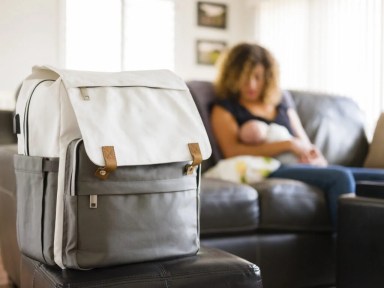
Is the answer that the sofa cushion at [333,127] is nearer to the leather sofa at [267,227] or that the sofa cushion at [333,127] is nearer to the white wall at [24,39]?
the leather sofa at [267,227]

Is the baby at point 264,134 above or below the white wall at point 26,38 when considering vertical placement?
below

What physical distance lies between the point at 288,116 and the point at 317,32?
1.68m

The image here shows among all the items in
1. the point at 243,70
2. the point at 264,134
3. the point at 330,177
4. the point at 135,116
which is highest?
the point at 243,70

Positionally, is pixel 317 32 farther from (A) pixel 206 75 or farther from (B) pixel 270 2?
(A) pixel 206 75

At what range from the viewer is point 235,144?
2.14m

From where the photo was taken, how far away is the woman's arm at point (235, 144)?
213 centimetres

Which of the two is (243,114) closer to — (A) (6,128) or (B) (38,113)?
(A) (6,128)

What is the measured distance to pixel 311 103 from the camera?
256cm

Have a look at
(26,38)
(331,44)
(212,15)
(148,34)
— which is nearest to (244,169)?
(331,44)

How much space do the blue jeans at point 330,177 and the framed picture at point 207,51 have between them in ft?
8.02

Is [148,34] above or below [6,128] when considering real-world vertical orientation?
above

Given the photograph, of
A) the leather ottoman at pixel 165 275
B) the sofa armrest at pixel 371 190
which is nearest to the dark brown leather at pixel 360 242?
the sofa armrest at pixel 371 190

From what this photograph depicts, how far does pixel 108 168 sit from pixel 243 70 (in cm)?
134

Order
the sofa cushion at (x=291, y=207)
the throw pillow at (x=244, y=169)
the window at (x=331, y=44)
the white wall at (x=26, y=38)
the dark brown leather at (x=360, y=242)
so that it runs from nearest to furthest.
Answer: the dark brown leather at (x=360, y=242) < the sofa cushion at (x=291, y=207) < the throw pillow at (x=244, y=169) < the window at (x=331, y=44) < the white wall at (x=26, y=38)
